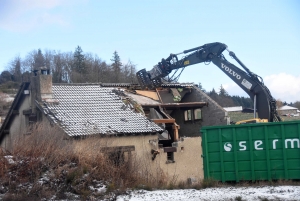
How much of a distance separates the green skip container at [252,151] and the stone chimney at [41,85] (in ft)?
35.9

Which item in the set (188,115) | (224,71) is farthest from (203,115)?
(224,71)

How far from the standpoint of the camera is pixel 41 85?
21875mm

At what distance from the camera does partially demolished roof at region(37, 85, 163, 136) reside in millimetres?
19688

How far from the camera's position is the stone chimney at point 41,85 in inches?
861

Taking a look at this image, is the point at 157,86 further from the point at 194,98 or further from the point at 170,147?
the point at 170,147

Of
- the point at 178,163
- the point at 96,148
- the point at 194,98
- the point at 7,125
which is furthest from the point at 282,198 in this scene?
the point at 7,125

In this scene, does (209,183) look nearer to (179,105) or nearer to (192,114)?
(179,105)

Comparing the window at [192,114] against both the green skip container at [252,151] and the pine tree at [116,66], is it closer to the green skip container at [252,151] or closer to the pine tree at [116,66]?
the green skip container at [252,151]

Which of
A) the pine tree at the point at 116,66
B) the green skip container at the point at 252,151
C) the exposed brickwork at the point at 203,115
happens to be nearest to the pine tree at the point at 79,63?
the pine tree at the point at 116,66

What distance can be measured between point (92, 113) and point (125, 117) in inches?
67.9

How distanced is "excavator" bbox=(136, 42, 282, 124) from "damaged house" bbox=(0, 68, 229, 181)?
123 centimetres

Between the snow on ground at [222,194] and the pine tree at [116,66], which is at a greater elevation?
the pine tree at [116,66]

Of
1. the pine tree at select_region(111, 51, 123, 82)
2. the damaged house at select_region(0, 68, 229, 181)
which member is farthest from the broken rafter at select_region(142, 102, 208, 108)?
the pine tree at select_region(111, 51, 123, 82)

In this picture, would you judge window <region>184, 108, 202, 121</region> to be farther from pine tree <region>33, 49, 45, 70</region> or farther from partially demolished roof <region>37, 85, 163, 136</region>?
pine tree <region>33, 49, 45, 70</region>
